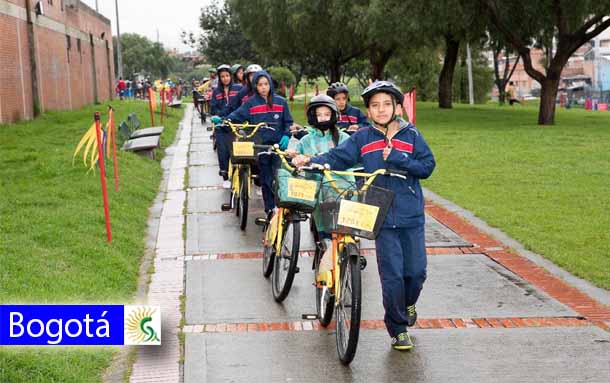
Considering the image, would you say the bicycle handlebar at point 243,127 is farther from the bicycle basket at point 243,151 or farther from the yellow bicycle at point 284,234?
the yellow bicycle at point 284,234

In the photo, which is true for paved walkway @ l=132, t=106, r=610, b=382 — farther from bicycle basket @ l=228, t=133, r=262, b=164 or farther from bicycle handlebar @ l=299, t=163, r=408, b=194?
bicycle handlebar @ l=299, t=163, r=408, b=194

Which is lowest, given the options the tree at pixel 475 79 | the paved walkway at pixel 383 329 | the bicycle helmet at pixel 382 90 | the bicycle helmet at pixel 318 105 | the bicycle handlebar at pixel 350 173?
the tree at pixel 475 79

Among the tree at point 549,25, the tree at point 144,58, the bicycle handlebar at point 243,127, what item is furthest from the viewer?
the tree at point 144,58

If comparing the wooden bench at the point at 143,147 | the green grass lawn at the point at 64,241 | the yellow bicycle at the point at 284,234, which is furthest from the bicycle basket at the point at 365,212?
the wooden bench at the point at 143,147

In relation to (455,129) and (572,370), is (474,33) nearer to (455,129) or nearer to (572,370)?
(455,129)

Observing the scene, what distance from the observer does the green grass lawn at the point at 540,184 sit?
10062 mm

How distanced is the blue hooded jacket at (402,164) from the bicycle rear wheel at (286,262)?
52.8 inches

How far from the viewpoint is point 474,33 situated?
32875 mm

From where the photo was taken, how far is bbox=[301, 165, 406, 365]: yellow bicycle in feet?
19.6

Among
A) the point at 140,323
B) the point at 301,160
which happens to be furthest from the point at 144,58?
the point at 140,323

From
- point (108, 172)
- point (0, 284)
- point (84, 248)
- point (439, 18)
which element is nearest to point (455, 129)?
point (439, 18)

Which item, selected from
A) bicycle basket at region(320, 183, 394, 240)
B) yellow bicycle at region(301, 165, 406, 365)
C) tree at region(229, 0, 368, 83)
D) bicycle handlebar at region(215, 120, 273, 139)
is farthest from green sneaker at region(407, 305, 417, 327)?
tree at region(229, 0, 368, 83)

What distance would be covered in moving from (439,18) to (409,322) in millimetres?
24654

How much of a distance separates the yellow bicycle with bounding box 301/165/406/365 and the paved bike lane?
1.01 feet
